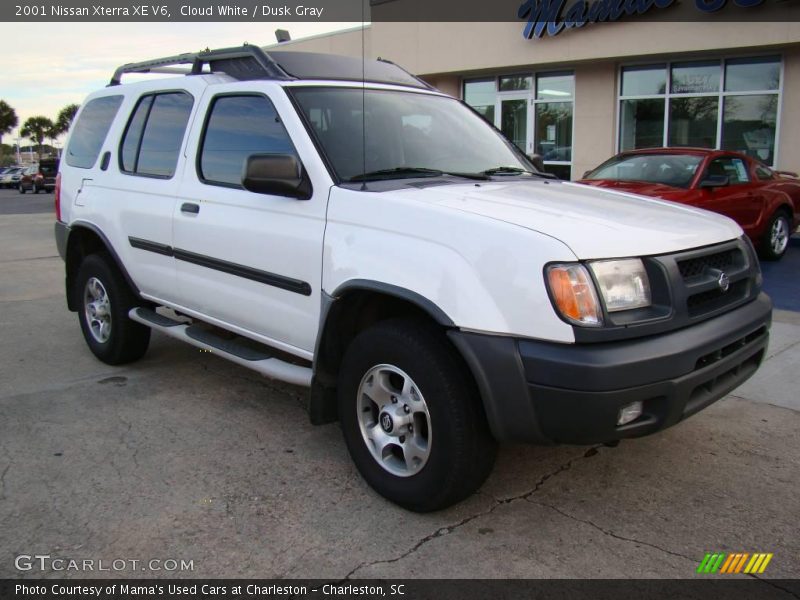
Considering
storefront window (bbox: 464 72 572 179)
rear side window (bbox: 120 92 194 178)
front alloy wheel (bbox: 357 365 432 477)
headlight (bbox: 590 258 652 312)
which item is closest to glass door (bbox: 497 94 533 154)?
storefront window (bbox: 464 72 572 179)

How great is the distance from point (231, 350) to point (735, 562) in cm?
271

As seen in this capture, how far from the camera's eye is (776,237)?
1051 cm

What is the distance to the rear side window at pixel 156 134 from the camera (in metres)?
4.56

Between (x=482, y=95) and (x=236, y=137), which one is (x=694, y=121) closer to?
(x=482, y=95)

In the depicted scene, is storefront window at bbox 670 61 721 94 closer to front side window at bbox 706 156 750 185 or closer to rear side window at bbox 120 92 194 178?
front side window at bbox 706 156 750 185

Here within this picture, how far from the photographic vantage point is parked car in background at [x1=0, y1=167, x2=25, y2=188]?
4734cm

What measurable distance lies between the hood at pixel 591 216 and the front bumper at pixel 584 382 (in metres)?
0.38

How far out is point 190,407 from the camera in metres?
4.60

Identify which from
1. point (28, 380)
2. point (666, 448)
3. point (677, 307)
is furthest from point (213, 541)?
point (28, 380)

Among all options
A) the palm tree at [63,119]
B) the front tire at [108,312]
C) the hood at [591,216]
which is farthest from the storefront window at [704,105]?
the palm tree at [63,119]

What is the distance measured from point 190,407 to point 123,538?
1.61 meters

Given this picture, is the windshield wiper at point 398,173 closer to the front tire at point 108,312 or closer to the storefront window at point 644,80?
the front tire at point 108,312

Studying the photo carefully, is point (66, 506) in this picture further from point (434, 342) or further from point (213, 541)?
point (434, 342)

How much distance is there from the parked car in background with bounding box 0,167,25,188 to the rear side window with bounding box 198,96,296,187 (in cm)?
4890
